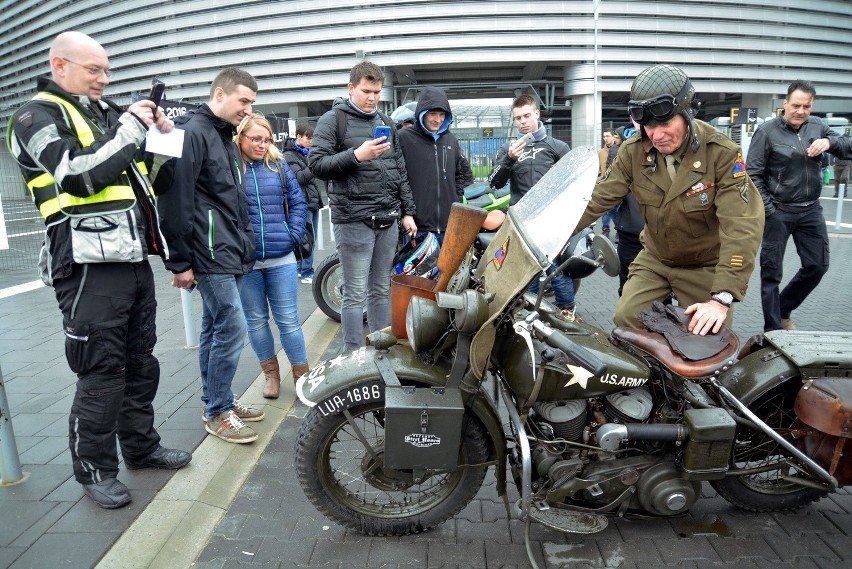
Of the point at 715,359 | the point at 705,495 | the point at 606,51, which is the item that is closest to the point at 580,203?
the point at 715,359

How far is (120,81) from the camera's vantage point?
44.1m

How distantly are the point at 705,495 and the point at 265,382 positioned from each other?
2.91m

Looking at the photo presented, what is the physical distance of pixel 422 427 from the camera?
7.92ft

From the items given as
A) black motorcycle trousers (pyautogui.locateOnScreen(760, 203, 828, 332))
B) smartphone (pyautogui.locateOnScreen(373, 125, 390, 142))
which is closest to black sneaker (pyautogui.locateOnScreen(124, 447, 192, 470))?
smartphone (pyautogui.locateOnScreen(373, 125, 390, 142))

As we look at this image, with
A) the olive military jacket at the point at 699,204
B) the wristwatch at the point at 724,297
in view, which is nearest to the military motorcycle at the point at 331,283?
the olive military jacket at the point at 699,204

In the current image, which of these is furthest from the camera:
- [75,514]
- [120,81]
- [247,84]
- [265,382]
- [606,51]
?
[120,81]

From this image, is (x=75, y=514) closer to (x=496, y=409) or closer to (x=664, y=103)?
(x=496, y=409)

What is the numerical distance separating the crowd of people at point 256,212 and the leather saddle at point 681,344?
8 cm

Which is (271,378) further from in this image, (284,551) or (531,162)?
(531,162)

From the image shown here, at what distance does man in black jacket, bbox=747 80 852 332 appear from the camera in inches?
202

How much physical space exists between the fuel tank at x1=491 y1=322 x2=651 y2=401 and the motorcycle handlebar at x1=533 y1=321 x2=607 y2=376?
0.13 metres

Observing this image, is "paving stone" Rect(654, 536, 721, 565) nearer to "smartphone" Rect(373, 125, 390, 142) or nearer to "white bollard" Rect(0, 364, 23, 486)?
"smartphone" Rect(373, 125, 390, 142)

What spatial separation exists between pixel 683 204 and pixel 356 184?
2181 mm

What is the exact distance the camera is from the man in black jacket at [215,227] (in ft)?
10.7
